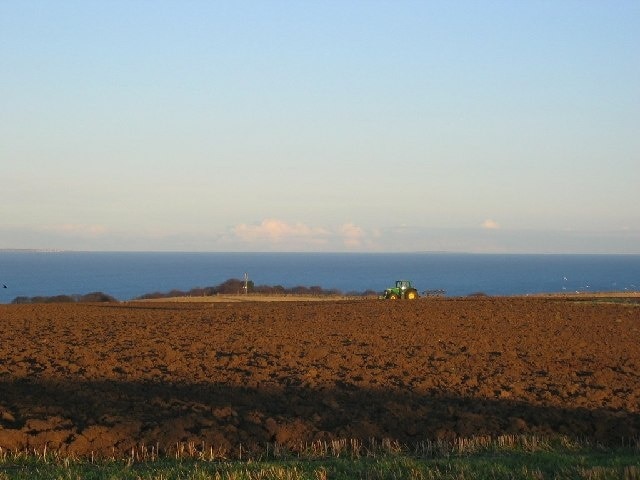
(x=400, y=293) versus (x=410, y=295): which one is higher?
(x=400, y=293)

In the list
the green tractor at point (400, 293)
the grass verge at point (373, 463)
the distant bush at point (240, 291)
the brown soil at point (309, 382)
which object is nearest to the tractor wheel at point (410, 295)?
the green tractor at point (400, 293)

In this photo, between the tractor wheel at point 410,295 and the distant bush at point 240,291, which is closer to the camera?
the tractor wheel at point 410,295

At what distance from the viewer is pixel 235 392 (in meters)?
16.6

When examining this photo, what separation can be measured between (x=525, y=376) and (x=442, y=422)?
566cm

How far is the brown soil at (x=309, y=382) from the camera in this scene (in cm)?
1341

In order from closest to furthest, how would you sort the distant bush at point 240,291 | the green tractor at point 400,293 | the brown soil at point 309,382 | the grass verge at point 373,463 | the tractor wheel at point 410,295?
the grass verge at point 373,463
the brown soil at point 309,382
the tractor wheel at point 410,295
the green tractor at point 400,293
the distant bush at point 240,291

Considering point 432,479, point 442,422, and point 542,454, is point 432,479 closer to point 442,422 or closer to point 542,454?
point 542,454

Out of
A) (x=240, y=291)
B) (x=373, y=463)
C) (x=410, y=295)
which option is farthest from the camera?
(x=240, y=291)

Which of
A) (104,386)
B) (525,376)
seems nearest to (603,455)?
(525,376)

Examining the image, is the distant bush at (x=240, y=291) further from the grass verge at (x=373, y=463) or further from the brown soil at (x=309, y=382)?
the grass verge at (x=373, y=463)

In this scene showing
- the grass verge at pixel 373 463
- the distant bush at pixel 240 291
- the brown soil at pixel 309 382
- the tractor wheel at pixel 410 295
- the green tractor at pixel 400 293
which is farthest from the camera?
the distant bush at pixel 240 291

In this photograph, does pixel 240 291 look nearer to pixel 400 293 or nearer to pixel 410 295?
pixel 400 293

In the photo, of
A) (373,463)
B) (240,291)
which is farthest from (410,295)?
(373,463)

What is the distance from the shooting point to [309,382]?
1769cm
